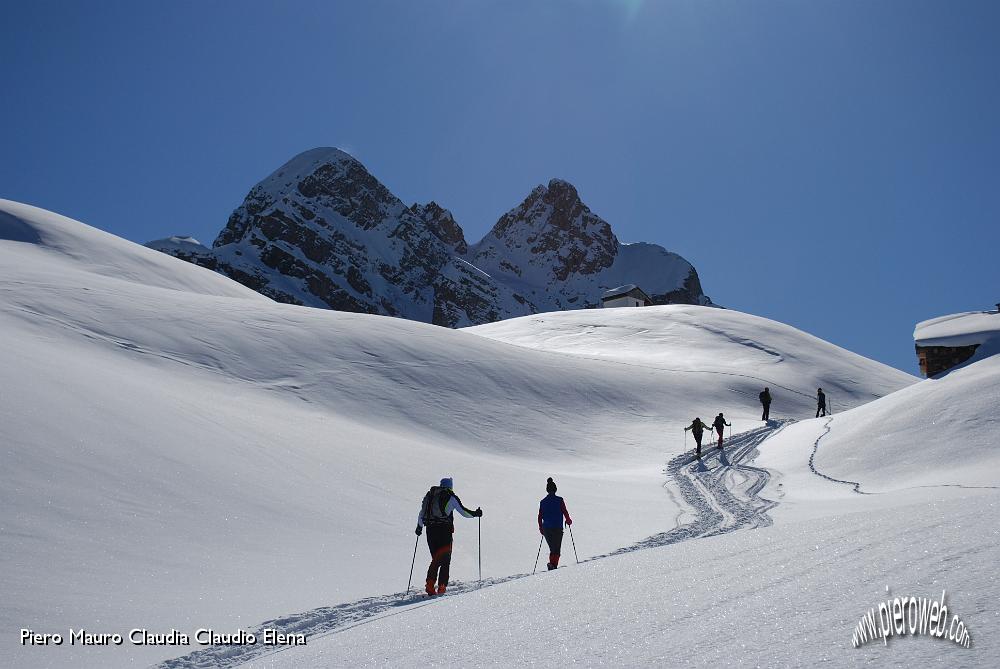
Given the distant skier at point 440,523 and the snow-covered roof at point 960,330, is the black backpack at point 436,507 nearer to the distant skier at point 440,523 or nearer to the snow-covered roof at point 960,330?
the distant skier at point 440,523

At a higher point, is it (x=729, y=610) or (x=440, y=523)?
(x=440, y=523)

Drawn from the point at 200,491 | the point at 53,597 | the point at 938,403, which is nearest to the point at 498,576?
the point at 200,491

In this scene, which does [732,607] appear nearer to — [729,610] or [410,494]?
[729,610]

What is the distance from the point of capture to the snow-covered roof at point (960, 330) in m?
23.3

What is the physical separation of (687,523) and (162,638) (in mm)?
9532

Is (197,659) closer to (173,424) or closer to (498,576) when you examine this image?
(498,576)

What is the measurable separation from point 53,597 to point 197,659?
1825 millimetres

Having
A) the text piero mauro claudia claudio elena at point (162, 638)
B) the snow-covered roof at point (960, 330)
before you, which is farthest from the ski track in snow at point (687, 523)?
the snow-covered roof at point (960, 330)

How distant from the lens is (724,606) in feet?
17.2

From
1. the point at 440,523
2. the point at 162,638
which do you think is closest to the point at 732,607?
the point at 440,523

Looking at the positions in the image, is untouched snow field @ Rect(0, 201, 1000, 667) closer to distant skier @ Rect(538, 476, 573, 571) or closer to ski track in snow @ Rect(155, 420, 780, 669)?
ski track in snow @ Rect(155, 420, 780, 669)

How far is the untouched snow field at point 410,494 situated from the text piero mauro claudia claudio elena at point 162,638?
11 cm

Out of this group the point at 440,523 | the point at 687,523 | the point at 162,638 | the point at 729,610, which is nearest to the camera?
the point at 729,610

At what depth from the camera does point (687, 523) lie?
45.3 ft
